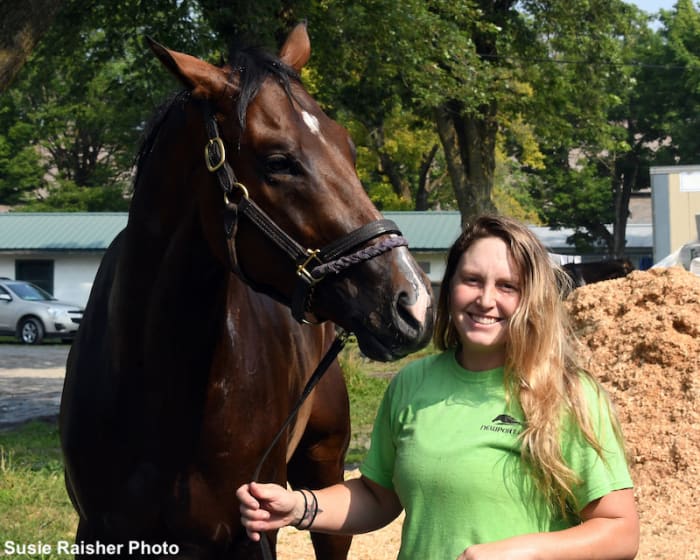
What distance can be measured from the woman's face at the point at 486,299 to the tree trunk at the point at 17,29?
599cm

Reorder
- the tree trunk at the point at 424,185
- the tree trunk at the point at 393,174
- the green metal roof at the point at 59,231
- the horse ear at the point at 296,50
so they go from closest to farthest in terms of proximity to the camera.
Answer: the horse ear at the point at 296,50 → the green metal roof at the point at 59,231 → the tree trunk at the point at 393,174 → the tree trunk at the point at 424,185

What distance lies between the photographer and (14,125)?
126ft

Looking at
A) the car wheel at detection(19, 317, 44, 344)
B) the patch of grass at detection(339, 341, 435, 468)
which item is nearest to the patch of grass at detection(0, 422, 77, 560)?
the patch of grass at detection(339, 341, 435, 468)

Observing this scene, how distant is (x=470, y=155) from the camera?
1883cm

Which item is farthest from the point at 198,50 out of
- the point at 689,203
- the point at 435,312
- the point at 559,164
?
the point at 559,164

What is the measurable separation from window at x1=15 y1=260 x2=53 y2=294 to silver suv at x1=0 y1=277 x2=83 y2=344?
7.06 metres

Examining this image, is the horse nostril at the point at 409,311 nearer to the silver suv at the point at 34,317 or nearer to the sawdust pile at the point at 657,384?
the sawdust pile at the point at 657,384

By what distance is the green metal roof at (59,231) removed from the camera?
29.7 m

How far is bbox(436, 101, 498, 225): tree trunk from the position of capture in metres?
18.6

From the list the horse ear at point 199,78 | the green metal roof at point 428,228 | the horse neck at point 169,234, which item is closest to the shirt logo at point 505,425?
the horse neck at point 169,234

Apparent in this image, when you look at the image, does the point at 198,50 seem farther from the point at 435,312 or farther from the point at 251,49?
the point at 435,312

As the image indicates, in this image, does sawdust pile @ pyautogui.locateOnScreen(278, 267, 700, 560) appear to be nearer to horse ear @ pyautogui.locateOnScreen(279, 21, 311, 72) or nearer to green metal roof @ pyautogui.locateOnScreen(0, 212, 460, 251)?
horse ear @ pyautogui.locateOnScreen(279, 21, 311, 72)

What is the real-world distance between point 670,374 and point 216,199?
14.5 ft

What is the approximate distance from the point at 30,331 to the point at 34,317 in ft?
1.39
